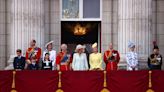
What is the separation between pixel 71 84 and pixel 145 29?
544 cm

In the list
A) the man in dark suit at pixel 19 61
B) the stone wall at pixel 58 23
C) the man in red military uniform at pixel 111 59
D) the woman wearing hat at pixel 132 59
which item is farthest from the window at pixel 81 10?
the man in dark suit at pixel 19 61

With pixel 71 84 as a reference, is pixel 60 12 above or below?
above

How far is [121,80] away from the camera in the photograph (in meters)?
23.5

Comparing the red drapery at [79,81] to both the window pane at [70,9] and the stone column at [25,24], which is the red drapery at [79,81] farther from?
the window pane at [70,9]

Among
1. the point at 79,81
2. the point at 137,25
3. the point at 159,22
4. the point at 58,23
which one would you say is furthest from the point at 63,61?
the point at 159,22

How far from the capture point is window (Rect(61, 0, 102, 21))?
29.8m

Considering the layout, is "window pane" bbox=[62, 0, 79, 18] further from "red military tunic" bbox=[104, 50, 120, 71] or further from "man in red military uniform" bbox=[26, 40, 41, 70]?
"red military tunic" bbox=[104, 50, 120, 71]

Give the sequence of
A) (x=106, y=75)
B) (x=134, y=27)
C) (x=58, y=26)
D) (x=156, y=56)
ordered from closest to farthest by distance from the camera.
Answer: (x=106, y=75) < (x=156, y=56) < (x=134, y=27) < (x=58, y=26)

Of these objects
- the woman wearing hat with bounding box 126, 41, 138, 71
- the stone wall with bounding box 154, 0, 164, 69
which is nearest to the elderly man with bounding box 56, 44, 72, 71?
the woman wearing hat with bounding box 126, 41, 138, 71

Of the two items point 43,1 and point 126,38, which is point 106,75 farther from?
point 43,1

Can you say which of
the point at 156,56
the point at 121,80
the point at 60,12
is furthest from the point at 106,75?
the point at 60,12

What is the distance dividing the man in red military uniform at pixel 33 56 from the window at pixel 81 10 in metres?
4.27

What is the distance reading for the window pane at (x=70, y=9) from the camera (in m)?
29.9

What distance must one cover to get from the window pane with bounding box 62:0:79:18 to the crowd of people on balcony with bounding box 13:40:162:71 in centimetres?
445
